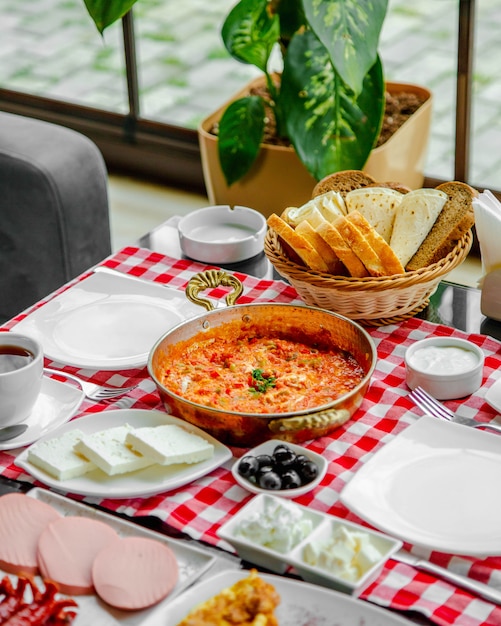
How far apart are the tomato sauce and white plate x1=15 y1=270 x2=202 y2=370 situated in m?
0.12

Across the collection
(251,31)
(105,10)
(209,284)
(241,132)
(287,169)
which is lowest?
(287,169)

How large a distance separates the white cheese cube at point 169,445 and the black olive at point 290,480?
4.6 inches

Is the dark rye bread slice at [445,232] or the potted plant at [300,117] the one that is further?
the potted plant at [300,117]

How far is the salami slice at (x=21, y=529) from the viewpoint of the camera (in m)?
1.20

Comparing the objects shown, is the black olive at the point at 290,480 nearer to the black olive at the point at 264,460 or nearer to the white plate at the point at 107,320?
the black olive at the point at 264,460

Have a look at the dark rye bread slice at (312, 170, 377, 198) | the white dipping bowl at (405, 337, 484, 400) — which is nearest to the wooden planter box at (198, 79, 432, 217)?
the dark rye bread slice at (312, 170, 377, 198)

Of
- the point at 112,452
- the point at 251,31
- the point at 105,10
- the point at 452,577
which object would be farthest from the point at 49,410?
the point at 251,31

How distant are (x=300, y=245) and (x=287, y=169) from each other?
1221 millimetres

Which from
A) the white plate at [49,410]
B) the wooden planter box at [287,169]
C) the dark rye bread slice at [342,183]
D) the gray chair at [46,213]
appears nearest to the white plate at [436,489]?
the white plate at [49,410]

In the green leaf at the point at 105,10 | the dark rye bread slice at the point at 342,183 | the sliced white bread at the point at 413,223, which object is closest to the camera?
the sliced white bread at the point at 413,223

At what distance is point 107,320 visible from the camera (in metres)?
1.79

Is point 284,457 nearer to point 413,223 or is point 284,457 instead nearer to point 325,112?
point 413,223

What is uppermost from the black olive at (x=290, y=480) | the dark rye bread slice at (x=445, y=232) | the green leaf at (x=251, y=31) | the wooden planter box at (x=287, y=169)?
the green leaf at (x=251, y=31)

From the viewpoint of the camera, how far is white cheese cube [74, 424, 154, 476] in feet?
4.39
